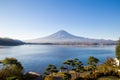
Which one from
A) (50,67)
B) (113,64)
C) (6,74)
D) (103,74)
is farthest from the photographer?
(113,64)

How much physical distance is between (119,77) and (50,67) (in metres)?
11.0

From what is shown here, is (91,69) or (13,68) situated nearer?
(13,68)

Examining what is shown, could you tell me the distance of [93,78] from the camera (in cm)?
2828

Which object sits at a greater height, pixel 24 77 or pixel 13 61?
pixel 13 61

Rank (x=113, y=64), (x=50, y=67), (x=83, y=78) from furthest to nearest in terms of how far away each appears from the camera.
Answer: (x=113, y=64) → (x=50, y=67) → (x=83, y=78)

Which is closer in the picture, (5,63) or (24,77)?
(24,77)

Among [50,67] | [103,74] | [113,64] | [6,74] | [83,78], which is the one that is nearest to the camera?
[6,74]

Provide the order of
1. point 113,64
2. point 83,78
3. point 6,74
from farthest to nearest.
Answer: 1. point 113,64
2. point 83,78
3. point 6,74

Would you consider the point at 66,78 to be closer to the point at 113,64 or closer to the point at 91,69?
the point at 91,69

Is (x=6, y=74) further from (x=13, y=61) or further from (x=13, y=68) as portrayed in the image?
(x=13, y=61)

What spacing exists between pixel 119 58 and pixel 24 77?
700 inches

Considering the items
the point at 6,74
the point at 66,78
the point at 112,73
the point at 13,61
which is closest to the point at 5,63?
the point at 13,61

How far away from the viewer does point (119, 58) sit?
3750 centimetres

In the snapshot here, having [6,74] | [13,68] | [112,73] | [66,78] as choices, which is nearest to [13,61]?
[13,68]
